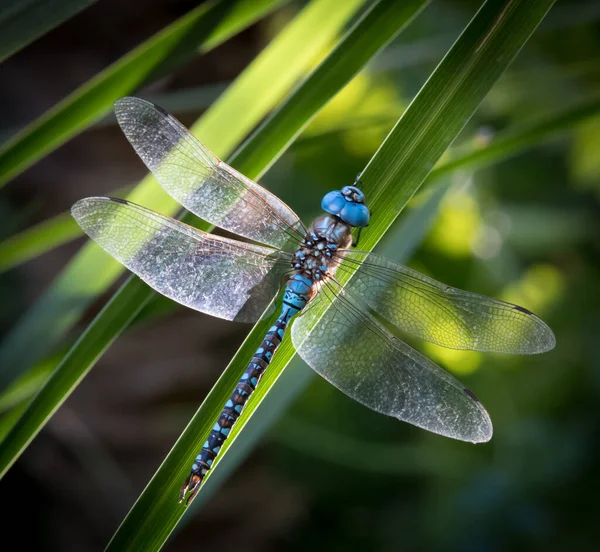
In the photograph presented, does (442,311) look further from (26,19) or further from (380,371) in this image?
(26,19)

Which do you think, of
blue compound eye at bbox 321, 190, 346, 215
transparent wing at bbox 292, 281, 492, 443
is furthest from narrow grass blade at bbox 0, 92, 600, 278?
transparent wing at bbox 292, 281, 492, 443

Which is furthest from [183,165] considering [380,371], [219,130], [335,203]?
[380,371]

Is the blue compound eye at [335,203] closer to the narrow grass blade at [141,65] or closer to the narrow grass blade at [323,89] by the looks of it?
the narrow grass blade at [323,89]

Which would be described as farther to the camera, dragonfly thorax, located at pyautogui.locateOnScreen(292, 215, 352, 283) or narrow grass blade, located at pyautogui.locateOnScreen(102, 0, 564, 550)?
dragonfly thorax, located at pyautogui.locateOnScreen(292, 215, 352, 283)

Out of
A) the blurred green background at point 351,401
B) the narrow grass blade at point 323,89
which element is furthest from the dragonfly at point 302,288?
the blurred green background at point 351,401

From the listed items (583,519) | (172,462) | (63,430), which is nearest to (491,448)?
(583,519)

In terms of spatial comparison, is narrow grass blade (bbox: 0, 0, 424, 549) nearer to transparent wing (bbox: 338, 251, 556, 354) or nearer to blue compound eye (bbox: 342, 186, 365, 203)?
blue compound eye (bbox: 342, 186, 365, 203)
